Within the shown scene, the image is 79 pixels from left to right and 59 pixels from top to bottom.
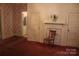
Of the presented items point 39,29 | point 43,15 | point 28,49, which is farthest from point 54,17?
point 28,49

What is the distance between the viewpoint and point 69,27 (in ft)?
8.18

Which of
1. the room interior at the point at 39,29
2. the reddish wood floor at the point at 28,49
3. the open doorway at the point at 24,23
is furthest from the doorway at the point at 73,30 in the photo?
the open doorway at the point at 24,23

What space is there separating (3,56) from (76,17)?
1213 millimetres

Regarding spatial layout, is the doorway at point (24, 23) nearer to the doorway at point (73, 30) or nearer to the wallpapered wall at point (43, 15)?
the wallpapered wall at point (43, 15)

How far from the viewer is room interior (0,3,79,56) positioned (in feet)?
8.20

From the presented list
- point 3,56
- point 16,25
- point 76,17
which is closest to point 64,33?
point 76,17

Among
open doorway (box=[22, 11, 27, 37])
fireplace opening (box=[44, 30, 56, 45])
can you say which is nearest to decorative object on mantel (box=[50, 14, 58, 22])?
fireplace opening (box=[44, 30, 56, 45])

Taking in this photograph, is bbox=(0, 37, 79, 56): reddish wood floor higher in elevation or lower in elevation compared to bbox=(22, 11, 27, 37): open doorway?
lower

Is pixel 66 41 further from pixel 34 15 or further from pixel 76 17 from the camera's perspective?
pixel 34 15

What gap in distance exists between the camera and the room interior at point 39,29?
2498 mm

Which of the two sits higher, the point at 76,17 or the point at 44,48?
the point at 76,17

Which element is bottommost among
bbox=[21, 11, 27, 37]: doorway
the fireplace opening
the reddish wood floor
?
the reddish wood floor

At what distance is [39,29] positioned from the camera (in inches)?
99.7

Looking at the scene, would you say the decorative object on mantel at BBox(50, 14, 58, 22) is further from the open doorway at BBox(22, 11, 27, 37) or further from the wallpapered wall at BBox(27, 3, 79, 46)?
the open doorway at BBox(22, 11, 27, 37)
